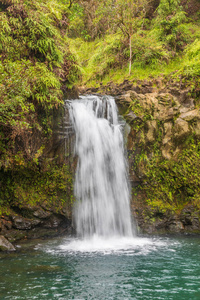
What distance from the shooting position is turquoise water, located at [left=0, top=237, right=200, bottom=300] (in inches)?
178

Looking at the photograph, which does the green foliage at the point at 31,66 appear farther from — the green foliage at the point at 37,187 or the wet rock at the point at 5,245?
the wet rock at the point at 5,245

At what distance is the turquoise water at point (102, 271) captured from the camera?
14.9ft

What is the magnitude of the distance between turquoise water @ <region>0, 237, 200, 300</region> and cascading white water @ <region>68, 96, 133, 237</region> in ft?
3.59

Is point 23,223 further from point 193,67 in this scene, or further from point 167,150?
point 193,67

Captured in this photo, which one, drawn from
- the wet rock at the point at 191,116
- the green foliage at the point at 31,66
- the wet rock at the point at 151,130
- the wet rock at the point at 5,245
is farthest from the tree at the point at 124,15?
the wet rock at the point at 5,245

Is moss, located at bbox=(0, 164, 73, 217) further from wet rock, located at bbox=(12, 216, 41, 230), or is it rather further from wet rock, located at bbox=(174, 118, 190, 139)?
wet rock, located at bbox=(174, 118, 190, 139)

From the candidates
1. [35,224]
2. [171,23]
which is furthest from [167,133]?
[171,23]

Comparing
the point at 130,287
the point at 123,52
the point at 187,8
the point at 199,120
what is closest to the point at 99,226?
the point at 130,287

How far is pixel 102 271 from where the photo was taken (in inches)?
216

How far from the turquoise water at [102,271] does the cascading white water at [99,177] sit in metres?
1.09

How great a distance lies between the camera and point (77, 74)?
974cm

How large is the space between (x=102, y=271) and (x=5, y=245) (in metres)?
3.08

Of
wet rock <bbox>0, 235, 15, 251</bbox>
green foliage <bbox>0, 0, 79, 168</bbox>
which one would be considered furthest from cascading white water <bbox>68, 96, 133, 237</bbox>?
wet rock <bbox>0, 235, 15, 251</bbox>

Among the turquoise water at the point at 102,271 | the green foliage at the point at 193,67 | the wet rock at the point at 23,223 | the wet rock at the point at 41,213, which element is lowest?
the turquoise water at the point at 102,271
